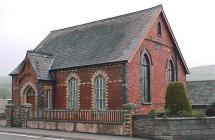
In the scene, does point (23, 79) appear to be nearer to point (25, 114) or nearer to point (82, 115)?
point (25, 114)

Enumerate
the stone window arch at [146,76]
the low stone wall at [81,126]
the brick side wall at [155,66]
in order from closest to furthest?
1. the low stone wall at [81,126]
2. the brick side wall at [155,66]
3. the stone window arch at [146,76]

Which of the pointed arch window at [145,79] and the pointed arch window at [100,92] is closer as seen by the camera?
the pointed arch window at [100,92]

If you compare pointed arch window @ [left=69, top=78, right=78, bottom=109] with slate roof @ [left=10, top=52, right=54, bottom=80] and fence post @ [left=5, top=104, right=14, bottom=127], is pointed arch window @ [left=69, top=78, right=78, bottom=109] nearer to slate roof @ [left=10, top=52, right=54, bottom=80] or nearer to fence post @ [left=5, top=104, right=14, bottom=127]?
slate roof @ [left=10, top=52, right=54, bottom=80]

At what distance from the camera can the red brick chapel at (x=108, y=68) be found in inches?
1120

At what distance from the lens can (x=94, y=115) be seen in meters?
24.9

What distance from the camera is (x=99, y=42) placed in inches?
1271

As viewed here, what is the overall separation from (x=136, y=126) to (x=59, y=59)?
1294cm

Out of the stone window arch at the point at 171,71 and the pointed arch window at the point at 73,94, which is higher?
the stone window arch at the point at 171,71

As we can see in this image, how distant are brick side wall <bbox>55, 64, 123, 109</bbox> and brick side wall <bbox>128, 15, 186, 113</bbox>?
0.82 metres

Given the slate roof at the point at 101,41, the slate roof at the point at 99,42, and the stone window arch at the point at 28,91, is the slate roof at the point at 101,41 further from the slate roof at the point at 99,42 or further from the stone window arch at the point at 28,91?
the stone window arch at the point at 28,91

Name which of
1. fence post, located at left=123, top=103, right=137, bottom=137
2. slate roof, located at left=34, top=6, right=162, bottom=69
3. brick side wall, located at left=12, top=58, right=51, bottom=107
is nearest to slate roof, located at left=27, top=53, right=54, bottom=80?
brick side wall, located at left=12, top=58, right=51, bottom=107

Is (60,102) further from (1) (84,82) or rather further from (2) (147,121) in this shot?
(2) (147,121)

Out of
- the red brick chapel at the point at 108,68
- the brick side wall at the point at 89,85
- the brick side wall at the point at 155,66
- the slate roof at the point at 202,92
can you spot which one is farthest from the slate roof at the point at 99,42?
the slate roof at the point at 202,92

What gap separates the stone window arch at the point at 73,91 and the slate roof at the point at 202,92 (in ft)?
41.4
